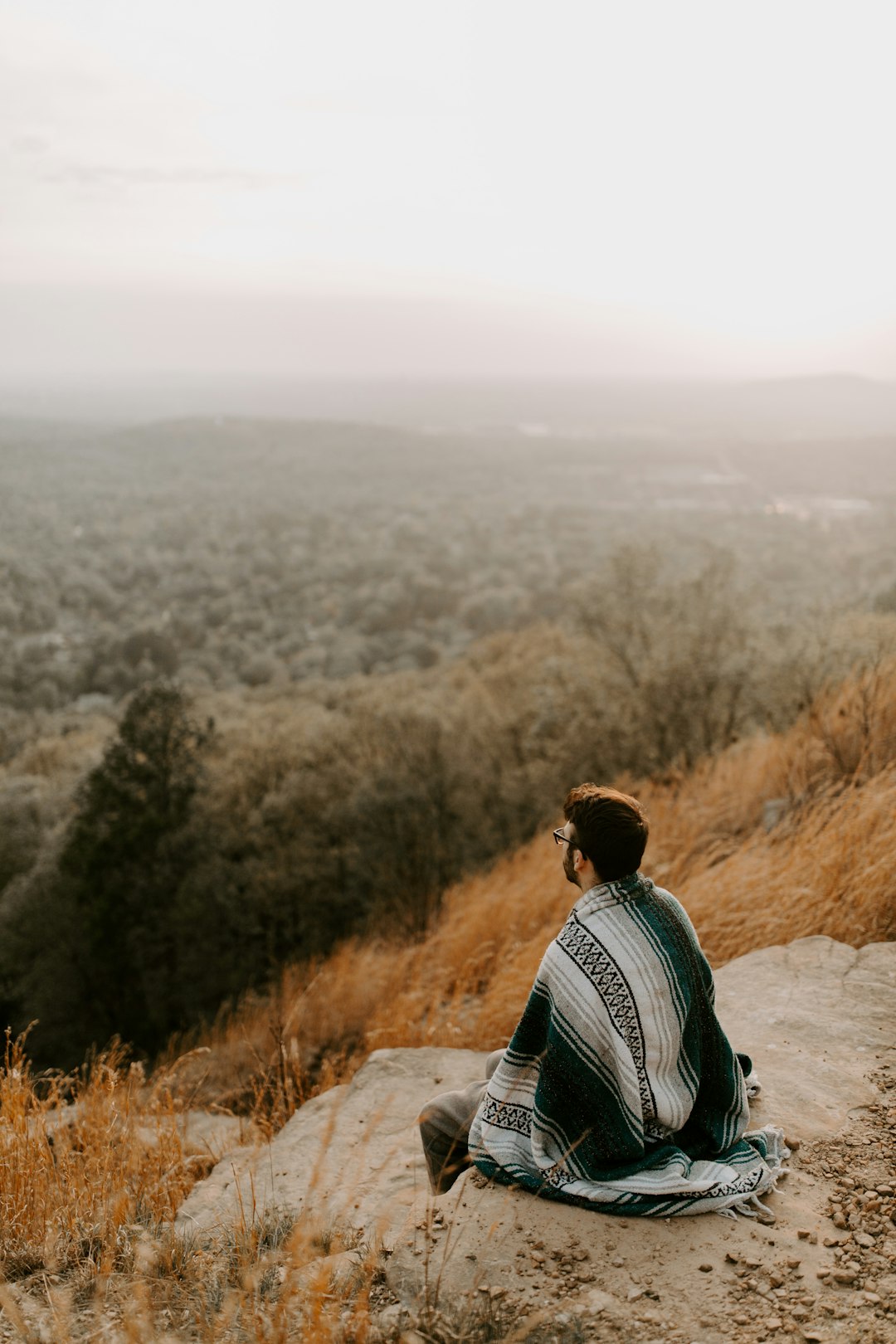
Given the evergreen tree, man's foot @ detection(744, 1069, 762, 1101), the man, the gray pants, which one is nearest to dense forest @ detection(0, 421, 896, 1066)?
the evergreen tree

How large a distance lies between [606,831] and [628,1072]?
791 mm

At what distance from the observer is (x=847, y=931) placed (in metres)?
4.51

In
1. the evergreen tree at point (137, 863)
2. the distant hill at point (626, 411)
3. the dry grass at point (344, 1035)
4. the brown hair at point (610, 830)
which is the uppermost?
the distant hill at point (626, 411)

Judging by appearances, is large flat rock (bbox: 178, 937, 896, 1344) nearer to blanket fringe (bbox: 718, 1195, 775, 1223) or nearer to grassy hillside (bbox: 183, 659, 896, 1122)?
blanket fringe (bbox: 718, 1195, 775, 1223)

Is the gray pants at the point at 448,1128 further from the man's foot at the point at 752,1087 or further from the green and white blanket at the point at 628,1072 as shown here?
the man's foot at the point at 752,1087

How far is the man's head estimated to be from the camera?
264 cm

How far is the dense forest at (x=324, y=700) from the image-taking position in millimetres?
14641

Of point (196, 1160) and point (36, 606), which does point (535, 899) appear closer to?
point (196, 1160)

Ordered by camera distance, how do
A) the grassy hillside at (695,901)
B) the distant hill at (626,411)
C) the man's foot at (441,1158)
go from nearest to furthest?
the man's foot at (441,1158)
the grassy hillside at (695,901)
the distant hill at (626,411)

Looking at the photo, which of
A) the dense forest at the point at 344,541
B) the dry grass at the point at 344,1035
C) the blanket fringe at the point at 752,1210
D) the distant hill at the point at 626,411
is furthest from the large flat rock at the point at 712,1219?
the distant hill at the point at 626,411

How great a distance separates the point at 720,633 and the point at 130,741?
12248 millimetres

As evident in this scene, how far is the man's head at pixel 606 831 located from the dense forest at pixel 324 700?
18.9 ft

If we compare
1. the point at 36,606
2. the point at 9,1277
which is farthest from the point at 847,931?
the point at 36,606

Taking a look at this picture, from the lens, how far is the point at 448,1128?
10.4ft
